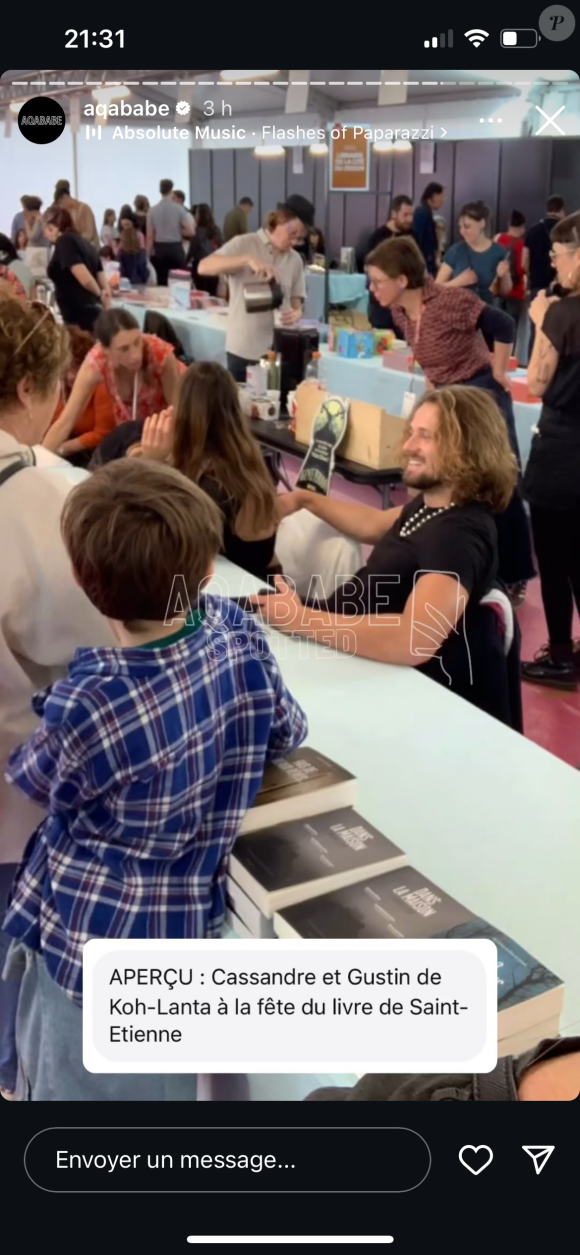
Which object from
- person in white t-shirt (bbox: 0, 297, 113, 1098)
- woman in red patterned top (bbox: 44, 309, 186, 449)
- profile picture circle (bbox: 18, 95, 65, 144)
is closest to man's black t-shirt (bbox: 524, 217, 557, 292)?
woman in red patterned top (bbox: 44, 309, 186, 449)

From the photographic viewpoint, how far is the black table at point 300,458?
2.55 metres

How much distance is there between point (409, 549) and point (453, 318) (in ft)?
4.65

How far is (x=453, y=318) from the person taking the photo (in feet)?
9.08

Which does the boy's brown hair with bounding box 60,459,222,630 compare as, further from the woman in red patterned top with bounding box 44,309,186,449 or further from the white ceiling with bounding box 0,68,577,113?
the woman in red patterned top with bounding box 44,309,186,449

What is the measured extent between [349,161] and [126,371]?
163 cm

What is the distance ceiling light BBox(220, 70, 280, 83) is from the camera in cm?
71

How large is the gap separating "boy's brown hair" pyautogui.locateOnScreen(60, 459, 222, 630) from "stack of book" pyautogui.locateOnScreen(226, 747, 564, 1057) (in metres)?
0.21

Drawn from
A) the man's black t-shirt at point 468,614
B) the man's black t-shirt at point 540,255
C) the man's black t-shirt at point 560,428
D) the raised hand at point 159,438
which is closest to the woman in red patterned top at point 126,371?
the raised hand at point 159,438
